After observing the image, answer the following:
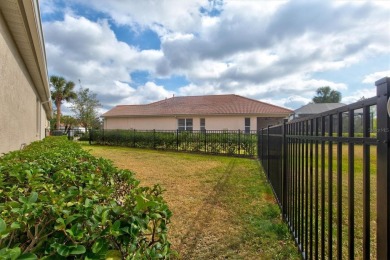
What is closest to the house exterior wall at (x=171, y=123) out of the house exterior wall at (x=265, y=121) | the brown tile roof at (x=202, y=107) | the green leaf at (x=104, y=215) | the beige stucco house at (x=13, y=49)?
the brown tile roof at (x=202, y=107)

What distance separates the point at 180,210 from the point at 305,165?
2.62 m

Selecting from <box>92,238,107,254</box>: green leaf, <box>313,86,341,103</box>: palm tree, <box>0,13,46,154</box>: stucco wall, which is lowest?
<box>92,238,107,254</box>: green leaf

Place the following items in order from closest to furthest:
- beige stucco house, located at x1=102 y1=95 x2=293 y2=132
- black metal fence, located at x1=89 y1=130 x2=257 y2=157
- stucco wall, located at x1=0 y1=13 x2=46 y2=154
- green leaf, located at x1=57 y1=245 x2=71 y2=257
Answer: green leaf, located at x1=57 y1=245 x2=71 y2=257, stucco wall, located at x1=0 y1=13 x2=46 y2=154, black metal fence, located at x1=89 y1=130 x2=257 y2=157, beige stucco house, located at x1=102 y1=95 x2=293 y2=132

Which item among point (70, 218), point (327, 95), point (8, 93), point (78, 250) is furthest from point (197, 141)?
point (327, 95)

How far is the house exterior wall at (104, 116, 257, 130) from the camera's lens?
23.6m

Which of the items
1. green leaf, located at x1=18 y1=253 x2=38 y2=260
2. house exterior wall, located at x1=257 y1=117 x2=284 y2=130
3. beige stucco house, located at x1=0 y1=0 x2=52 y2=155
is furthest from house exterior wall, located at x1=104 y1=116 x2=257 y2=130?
green leaf, located at x1=18 y1=253 x2=38 y2=260

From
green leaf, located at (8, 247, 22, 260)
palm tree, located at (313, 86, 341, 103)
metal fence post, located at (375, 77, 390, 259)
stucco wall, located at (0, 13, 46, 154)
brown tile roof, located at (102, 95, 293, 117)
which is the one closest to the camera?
green leaf, located at (8, 247, 22, 260)

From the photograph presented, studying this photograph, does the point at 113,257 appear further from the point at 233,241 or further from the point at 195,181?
the point at 195,181

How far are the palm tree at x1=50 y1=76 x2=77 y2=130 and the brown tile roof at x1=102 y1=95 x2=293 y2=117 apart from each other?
8663 millimetres

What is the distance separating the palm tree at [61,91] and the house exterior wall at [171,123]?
885 centimetres

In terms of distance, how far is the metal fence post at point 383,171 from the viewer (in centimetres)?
114

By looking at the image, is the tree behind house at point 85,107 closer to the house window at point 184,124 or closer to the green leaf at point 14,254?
the house window at point 184,124

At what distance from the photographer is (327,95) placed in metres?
63.6

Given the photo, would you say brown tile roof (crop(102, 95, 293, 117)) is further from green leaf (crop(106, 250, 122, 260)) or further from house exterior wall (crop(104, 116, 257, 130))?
green leaf (crop(106, 250, 122, 260))
